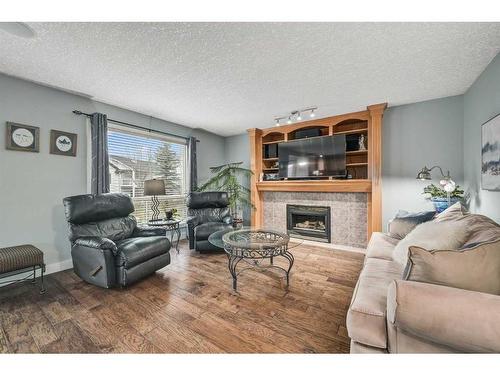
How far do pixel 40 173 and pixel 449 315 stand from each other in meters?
3.89

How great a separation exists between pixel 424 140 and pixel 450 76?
1.01 m

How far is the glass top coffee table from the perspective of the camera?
2.12m

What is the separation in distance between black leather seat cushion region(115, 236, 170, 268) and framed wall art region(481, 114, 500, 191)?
11.4ft

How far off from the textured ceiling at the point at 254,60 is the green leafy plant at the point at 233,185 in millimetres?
1740

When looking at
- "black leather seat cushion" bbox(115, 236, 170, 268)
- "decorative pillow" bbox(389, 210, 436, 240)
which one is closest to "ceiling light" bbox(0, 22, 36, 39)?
"black leather seat cushion" bbox(115, 236, 170, 268)

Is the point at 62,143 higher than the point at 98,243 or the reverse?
higher

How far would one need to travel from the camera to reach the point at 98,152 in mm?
2967

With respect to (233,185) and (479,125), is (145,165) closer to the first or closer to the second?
(233,185)

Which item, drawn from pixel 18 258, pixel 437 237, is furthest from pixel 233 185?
pixel 437 237

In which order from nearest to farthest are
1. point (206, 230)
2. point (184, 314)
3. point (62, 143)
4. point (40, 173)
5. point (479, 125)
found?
1. point (184, 314)
2. point (479, 125)
3. point (40, 173)
4. point (62, 143)
5. point (206, 230)

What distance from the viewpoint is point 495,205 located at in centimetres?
206

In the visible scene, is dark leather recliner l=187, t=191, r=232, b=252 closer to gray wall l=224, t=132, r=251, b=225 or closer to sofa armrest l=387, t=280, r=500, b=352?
gray wall l=224, t=132, r=251, b=225

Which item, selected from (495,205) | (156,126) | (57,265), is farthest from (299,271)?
(156,126)
